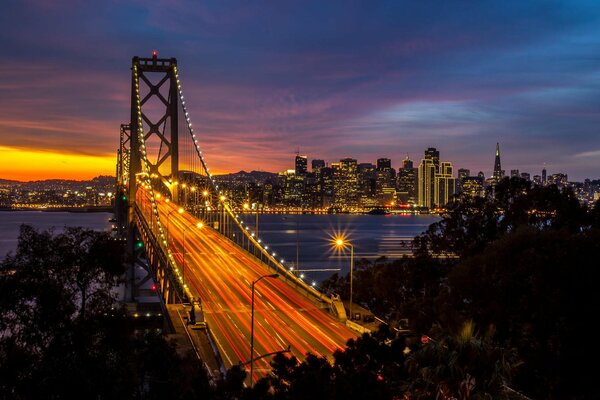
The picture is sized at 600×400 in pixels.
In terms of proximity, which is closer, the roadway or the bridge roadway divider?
the bridge roadway divider

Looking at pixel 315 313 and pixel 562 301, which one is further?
pixel 315 313

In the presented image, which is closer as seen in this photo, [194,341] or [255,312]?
[194,341]

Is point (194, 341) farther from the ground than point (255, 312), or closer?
closer

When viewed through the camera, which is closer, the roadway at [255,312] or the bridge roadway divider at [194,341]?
the bridge roadway divider at [194,341]

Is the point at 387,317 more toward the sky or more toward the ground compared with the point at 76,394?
more toward the ground

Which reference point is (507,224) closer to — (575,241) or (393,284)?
Answer: (393,284)

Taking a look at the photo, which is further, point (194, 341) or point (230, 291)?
point (230, 291)

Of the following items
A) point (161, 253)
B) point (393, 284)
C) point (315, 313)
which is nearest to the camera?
point (315, 313)

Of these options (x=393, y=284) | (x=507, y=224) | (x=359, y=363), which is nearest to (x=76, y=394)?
(x=359, y=363)
